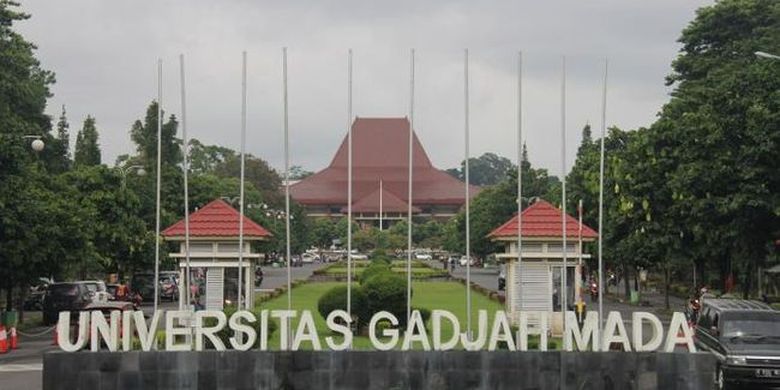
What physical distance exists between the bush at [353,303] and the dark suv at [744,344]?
29.9 feet

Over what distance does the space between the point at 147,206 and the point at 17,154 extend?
26.0 metres

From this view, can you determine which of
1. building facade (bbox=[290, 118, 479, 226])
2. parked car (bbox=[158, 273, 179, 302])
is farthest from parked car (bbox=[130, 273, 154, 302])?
building facade (bbox=[290, 118, 479, 226])

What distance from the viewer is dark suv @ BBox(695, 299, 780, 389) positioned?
20641 millimetres

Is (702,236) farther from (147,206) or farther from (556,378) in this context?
(147,206)

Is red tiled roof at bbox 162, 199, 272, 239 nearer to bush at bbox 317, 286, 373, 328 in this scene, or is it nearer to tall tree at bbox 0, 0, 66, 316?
bush at bbox 317, 286, 373, 328

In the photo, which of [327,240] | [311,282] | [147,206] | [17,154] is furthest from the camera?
[327,240]

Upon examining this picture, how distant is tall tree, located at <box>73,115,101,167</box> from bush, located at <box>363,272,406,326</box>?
196ft

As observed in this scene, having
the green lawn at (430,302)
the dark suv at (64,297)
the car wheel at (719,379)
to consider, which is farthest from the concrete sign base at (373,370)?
the dark suv at (64,297)

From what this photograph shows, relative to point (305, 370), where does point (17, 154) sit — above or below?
above

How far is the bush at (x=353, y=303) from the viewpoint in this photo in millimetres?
29891

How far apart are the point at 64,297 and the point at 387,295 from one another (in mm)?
15455

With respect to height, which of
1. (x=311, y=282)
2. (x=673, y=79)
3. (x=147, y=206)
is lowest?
(x=311, y=282)

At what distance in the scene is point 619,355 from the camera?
19812mm

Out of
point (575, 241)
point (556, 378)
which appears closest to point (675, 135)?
point (575, 241)
